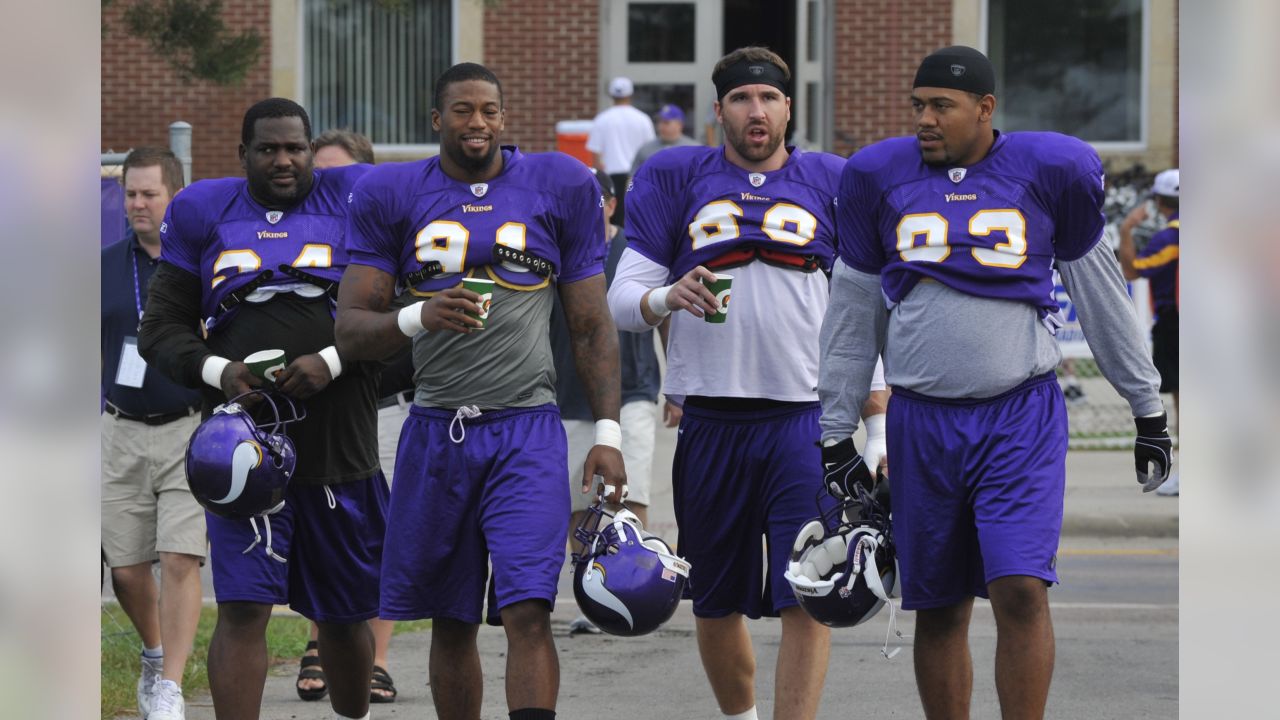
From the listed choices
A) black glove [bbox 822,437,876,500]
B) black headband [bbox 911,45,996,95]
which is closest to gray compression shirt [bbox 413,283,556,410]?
black glove [bbox 822,437,876,500]

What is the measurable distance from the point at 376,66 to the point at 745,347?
15702 mm

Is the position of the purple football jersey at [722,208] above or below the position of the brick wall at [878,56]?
below

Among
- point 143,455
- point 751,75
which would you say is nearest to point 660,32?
point 143,455

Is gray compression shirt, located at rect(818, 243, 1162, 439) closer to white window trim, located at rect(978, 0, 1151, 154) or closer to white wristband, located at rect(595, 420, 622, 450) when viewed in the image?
white wristband, located at rect(595, 420, 622, 450)

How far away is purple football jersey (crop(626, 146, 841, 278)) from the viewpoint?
590 centimetres

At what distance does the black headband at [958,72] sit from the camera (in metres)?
5.26

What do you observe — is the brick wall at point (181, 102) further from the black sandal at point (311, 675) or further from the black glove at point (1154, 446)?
the black glove at point (1154, 446)

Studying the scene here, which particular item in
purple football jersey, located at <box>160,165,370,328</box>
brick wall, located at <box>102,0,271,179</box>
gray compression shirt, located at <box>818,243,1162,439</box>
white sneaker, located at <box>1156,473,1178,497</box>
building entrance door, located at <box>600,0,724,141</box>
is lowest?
white sneaker, located at <box>1156,473,1178,497</box>

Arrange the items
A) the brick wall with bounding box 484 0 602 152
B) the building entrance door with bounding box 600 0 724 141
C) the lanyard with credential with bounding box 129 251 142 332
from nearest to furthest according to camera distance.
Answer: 1. the lanyard with credential with bounding box 129 251 142 332
2. the brick wall with bounding box 484 0 602 152
3. the building entrance door with bounding box 600 0 724 141

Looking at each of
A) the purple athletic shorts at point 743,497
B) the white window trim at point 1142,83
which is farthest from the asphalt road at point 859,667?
the white window trim at point 1142,83

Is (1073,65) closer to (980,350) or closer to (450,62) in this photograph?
(450,62)

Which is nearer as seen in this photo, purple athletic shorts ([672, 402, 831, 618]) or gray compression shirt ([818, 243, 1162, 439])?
gray compression shirt ([818, 243, 1162, 439])

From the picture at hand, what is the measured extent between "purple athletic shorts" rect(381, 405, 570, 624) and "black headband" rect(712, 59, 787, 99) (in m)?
1.33

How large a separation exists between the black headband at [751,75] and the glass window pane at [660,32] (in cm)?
1515
